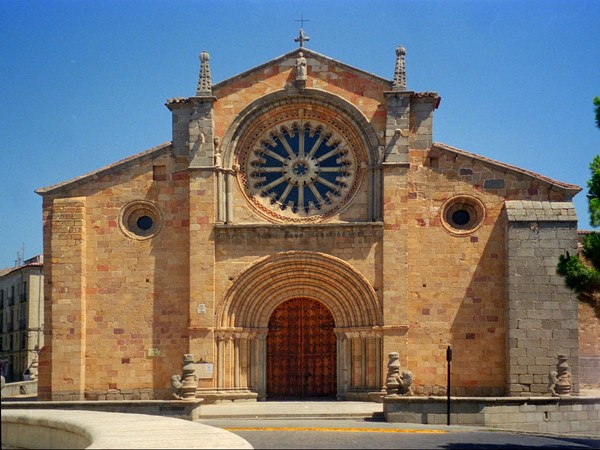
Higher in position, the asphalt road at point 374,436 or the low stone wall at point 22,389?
the asphalt road at point 374,436

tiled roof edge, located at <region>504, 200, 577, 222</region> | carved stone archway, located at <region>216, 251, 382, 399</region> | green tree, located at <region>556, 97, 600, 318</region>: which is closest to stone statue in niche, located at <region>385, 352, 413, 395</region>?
carved stone archway, located at <region>216, 251, 382, 399</region>

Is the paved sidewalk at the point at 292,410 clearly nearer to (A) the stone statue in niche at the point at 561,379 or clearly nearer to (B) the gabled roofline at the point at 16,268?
(A) the stone statue in niche at the point at 561,379

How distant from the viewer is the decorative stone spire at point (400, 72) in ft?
96.0

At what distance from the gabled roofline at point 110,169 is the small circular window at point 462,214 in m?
8.42

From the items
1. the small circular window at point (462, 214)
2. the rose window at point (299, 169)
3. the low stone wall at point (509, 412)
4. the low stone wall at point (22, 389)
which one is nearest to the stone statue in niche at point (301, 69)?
the rose window at point (299, 169)

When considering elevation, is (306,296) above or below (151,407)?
above

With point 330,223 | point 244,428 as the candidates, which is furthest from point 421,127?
point 244,428

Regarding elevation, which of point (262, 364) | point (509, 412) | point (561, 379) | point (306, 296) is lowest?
point (509, 412)

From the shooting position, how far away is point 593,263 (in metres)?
19.4

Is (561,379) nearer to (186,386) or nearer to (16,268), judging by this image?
(186,386)

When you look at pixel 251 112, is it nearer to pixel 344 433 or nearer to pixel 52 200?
pixel 52 200

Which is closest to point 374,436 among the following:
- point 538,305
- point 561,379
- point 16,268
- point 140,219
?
point 561,379

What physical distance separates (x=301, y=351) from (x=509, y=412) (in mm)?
7728

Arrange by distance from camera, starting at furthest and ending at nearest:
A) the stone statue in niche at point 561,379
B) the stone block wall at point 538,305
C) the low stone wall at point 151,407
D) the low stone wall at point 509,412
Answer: the stone block wall at point 538,305 < the stone statue in niche at point 561,379 < the low stone wall at point 151,407 < the low stone wall at point 509,412
